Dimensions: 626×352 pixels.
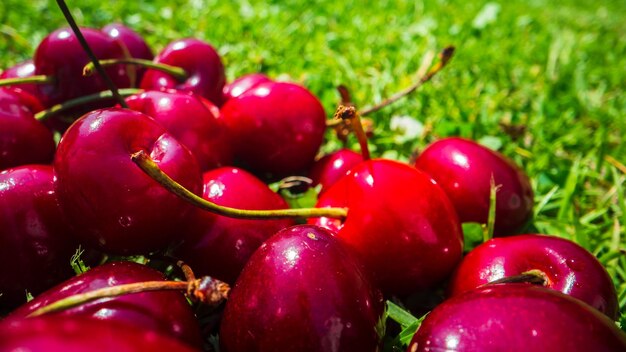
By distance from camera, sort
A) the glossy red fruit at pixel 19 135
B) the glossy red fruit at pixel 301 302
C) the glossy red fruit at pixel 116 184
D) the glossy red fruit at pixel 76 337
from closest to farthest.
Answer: the glossy red fruit at pixel 76 337 < the glossy red fruit at pixel 301 302 < the glossy red fruit at pixel 116 184 < the glossy red fruit at pixel 19 135

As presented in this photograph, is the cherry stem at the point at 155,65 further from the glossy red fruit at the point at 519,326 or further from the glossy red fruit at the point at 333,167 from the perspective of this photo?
the glossy red fruit at the point at 519,326

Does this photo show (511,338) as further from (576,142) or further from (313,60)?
(313,60)

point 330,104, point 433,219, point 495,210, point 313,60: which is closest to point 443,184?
point 495,210

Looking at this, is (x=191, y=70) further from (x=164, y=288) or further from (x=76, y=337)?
(x=76, y=337)

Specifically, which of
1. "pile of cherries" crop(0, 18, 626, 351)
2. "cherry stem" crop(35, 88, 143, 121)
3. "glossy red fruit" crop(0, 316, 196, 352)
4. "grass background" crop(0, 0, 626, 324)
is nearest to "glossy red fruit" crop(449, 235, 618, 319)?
"pile of cherries" crop(0, 18, 626, 351)

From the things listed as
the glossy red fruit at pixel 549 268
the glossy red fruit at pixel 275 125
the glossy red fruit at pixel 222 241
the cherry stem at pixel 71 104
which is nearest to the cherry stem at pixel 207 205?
the glossy red fruit at pixel 222 241

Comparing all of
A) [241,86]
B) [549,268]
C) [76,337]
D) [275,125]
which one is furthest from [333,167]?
[76,337]

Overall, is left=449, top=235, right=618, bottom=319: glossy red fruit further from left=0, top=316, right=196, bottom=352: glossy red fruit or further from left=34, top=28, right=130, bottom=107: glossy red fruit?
left=34, top=28, right=130, bottom=107: glossy red fruit

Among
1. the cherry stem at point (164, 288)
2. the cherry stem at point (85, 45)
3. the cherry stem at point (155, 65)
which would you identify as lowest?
the cherry stem at point (164, 288)

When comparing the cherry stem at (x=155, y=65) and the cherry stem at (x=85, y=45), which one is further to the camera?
the cherry stem at (x=155, y=65)
